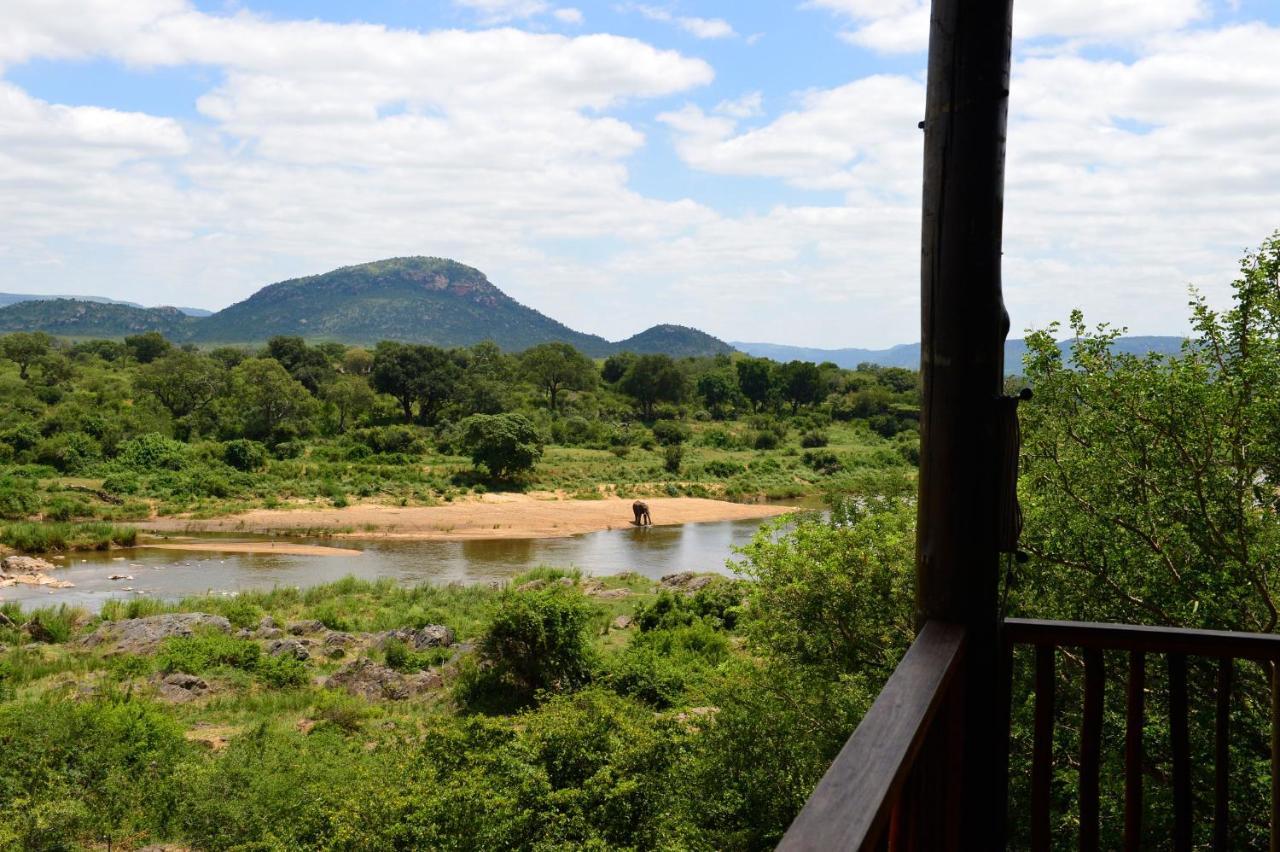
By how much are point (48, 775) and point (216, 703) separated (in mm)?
4135

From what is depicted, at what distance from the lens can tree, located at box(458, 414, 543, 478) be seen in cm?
4253

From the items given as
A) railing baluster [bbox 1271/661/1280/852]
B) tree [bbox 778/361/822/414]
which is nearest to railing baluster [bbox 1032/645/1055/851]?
railing baluster [bbox 1271/661/1280/852]

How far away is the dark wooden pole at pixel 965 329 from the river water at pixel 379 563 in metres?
25.0

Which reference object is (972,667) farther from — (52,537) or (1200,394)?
(52,537)

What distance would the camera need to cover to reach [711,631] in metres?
19.4

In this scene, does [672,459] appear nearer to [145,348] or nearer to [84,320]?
[145,348]

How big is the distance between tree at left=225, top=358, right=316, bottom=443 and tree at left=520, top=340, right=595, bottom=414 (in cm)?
1861

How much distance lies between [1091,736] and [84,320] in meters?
188

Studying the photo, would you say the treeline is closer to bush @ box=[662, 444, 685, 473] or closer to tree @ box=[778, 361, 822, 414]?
tree @ box=[778, 361, 822, 414]

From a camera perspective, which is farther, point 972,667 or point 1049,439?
point 1049,439

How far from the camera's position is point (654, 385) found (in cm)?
6669

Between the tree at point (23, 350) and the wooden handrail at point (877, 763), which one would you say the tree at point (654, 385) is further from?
the wooden handrail at point (877, 763)

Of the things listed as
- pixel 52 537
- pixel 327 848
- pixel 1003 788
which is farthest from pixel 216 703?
pixel 52 537

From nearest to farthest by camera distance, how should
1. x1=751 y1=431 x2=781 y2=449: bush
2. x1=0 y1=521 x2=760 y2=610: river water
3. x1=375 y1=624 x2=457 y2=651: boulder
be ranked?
x1=375 y1=624 x2=457 y2=651: boulder → x1=0 y1=521 x2=760 y2=610: river water → x1=751 y1=431 x2=781 y2=449: bush
